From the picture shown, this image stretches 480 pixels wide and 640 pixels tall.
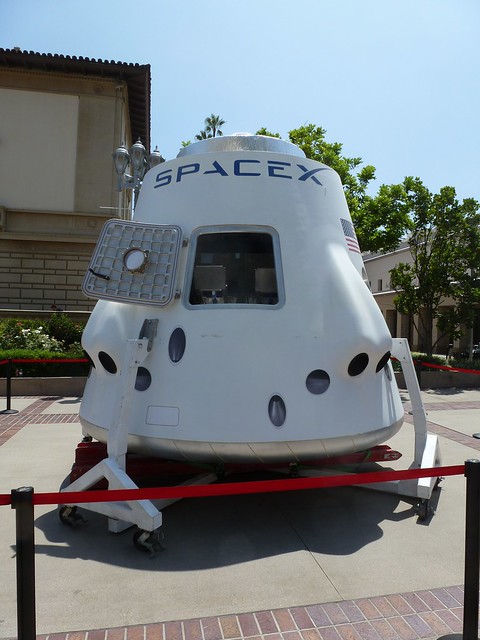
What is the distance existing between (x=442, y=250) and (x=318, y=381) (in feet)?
39.0

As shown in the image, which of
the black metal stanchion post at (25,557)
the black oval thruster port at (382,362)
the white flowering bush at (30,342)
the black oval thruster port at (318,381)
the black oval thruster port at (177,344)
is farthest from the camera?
the white flowering bush at (30,342)

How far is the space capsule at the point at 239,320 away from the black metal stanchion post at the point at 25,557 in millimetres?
1467

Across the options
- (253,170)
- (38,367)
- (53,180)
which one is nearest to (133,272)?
(253,170)

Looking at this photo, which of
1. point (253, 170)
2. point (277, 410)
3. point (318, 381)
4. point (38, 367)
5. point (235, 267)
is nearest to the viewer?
point (277, 410)

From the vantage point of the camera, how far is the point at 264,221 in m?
4.10

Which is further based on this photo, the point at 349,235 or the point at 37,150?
the point at 37,150

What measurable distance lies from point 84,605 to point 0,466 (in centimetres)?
313

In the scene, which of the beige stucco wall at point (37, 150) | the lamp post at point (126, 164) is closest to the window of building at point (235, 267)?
the lamp post at point (126, 164)

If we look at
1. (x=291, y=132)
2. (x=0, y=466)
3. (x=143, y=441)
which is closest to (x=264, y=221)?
(x=143, y=441)

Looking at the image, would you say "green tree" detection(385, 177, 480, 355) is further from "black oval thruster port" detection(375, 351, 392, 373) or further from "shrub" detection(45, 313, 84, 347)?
"black oval thruster port" detection(375, 351, 392, 373)

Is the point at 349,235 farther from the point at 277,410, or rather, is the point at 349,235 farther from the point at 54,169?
the point at 54,169

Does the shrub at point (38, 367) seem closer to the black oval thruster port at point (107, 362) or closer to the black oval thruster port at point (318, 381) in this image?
the black oval thruster port at point (107, 362)

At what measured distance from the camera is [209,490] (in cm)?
246

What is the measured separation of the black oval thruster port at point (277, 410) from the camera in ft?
11.5
